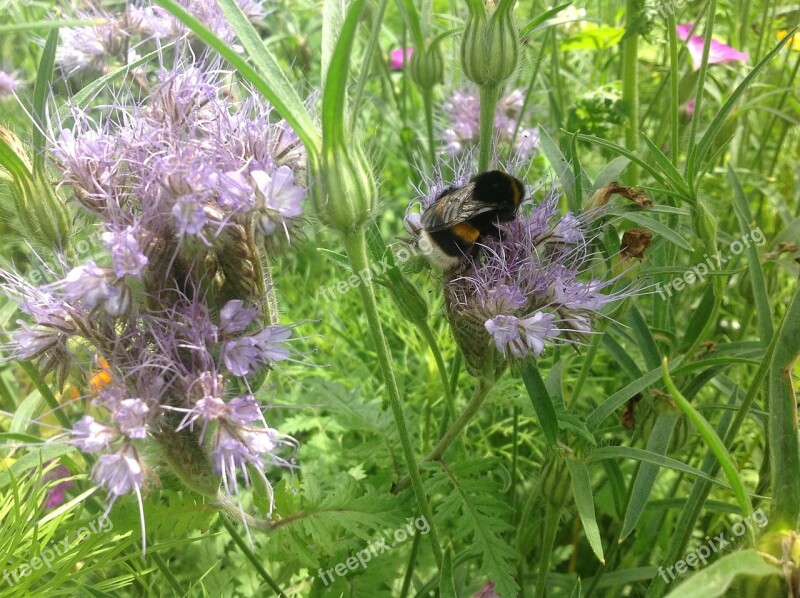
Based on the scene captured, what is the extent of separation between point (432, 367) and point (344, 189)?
1.11m

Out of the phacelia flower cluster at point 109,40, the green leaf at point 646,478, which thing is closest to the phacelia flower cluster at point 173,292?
the green leaf at point 646,478

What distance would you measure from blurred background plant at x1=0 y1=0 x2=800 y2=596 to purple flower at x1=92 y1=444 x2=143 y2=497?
5 centimetres

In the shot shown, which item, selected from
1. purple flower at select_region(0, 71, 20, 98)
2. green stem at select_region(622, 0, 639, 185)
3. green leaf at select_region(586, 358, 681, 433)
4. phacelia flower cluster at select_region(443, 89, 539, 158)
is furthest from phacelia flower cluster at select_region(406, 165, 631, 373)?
purple flower at select_region(0, 71, 20, 98)

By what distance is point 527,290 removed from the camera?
1294mm

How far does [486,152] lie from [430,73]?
2.07 feet

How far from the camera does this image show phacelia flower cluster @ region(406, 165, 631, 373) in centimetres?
124

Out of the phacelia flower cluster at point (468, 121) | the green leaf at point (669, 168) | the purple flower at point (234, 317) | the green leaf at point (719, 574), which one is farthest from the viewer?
the phacelia flower cluster at point (468, 121)

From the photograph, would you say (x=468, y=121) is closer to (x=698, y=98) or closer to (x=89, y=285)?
(x=698, y=98)

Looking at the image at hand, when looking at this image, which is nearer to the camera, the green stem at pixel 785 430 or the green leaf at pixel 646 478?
the green stem at pixel 785 430

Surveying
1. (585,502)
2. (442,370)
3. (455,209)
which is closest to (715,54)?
(455,209)

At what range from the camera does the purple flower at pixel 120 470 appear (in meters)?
1.03

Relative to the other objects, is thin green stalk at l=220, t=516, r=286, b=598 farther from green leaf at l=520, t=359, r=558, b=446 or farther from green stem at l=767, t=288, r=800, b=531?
green stem at l=767, t=288, r=800, b=531

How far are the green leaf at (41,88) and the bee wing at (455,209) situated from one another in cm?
68

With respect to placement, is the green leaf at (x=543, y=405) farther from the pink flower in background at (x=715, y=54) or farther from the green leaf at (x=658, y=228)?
the pink flower in background at (x=715, y=54)
